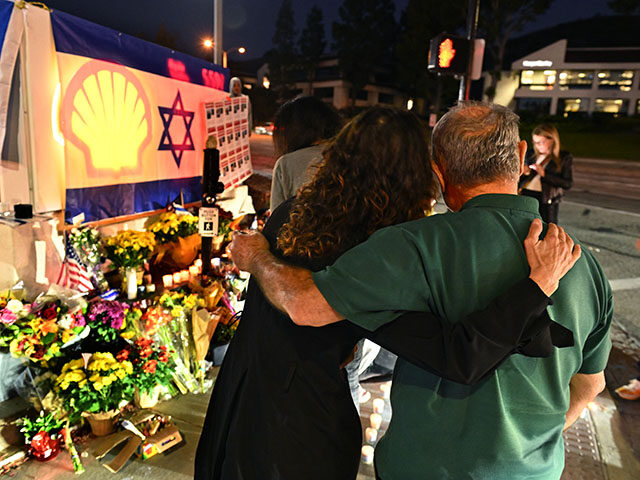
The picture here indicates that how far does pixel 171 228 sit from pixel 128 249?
79cm

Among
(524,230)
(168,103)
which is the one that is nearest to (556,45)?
(168,103)

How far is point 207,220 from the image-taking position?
4.68 metres

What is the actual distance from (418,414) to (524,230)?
21.8 inches

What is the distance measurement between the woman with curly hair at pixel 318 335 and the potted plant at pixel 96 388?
1.54 meters

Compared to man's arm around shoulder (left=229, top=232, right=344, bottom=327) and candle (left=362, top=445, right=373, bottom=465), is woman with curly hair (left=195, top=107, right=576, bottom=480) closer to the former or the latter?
man's arm around shoulder (left=229, top=232, right=344, bottom=327)

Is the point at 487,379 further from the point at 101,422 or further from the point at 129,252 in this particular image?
the point at 129,252

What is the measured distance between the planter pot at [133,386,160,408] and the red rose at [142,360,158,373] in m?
0.26

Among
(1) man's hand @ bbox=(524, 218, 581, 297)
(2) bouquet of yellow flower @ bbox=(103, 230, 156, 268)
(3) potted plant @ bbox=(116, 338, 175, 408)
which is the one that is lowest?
(3) potted plant @ bbox=(116, 338, 175, 408)

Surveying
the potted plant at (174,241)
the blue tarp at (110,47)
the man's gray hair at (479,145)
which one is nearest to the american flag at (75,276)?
the potted plant at (174,241)

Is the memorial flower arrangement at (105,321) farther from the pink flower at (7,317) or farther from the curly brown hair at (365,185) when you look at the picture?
the curly brown hair at (365,185)

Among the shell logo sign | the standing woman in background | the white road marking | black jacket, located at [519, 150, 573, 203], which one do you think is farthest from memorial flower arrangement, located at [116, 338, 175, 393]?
the white road marking

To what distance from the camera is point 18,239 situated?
3549mm

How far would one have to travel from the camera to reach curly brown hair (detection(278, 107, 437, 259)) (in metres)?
1.45

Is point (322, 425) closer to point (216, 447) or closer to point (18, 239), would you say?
point (216, 447)
